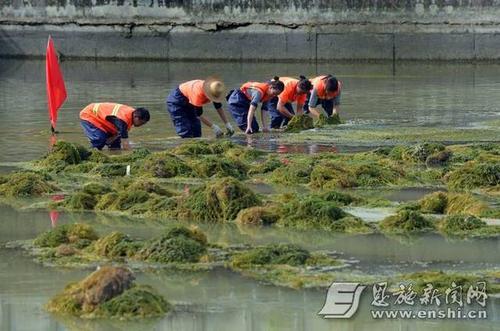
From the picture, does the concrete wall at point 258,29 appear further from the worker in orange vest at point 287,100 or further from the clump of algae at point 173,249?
the clump of algae at point 173,249

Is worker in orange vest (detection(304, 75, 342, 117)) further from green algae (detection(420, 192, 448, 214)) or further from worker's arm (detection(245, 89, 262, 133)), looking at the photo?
green algae (detection(420, 192, 448, 214))

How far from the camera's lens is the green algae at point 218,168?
15.7 metres

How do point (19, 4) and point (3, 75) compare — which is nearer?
point (3, 75)

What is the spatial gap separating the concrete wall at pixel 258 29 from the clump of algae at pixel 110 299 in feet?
90.2

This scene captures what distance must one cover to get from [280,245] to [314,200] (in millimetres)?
1810

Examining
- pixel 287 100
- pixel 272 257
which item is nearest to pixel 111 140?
pixel 287 100

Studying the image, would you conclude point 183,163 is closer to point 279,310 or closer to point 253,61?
point 279,310

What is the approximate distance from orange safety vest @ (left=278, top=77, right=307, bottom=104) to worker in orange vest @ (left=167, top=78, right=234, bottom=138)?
3.71 feet

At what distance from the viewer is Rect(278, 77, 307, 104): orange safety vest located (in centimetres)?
2100

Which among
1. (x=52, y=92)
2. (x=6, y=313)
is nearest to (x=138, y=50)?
(x=52, y=92)

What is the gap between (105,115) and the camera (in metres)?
17.8

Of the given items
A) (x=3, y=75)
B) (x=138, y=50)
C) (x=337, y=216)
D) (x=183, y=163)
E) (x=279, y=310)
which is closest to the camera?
(x=279, y=310)

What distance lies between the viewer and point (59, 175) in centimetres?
1614

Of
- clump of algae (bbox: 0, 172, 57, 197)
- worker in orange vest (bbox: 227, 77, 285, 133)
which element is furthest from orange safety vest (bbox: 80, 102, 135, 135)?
worker in orange vest (bbox: 227, 77, 285, 133)
